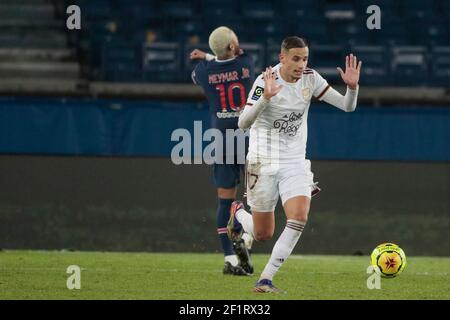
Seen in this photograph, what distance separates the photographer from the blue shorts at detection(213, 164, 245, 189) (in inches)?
411

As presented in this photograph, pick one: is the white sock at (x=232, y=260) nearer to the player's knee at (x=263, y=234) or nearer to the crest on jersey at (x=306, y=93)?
the player's knee at (x=263, y=234)

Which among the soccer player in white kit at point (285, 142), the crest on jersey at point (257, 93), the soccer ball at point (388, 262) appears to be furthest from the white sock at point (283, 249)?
the soccer ball at point (388, 262)

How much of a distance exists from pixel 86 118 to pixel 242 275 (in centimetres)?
456

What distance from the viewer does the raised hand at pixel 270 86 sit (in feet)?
27.1

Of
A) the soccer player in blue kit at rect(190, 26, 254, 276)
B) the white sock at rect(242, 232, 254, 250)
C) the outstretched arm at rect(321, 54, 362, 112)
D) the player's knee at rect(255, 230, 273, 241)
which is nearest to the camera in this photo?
the outstretched arm at rect(321, 54, 362, 112)

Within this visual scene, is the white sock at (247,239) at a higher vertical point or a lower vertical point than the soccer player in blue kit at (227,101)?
lower

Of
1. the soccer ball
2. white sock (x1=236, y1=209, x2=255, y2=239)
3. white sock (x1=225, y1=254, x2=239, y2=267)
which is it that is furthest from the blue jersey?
the soccer ball

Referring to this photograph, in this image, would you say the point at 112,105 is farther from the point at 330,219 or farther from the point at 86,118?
the point at 330,219

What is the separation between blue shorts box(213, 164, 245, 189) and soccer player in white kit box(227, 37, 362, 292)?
126 cm

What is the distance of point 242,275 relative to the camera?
33.5 ft

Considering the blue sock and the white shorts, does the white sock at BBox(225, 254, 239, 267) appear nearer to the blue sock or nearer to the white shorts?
the blue sock

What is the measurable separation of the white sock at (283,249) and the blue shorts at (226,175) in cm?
198

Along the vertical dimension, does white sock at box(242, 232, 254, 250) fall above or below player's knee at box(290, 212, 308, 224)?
below
